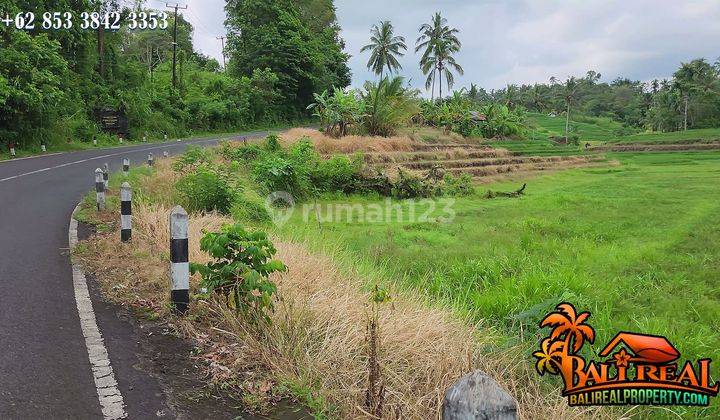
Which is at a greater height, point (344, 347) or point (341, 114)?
point (341, 114)

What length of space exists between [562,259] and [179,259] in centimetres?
568

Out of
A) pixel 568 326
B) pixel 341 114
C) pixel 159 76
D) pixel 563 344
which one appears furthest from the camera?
pixel 159 76

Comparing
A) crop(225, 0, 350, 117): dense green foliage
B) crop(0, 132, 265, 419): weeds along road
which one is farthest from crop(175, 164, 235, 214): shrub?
crop(225, 0, 350, 117): dense green foliage

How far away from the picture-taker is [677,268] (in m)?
7.22

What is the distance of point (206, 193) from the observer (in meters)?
8.84

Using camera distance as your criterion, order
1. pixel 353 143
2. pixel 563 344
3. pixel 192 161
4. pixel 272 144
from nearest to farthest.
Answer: pixel 563 344, pixel 192 161, pixel 272 144, pixel 353 143

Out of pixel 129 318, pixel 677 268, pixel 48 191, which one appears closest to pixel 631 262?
pixel 677 268

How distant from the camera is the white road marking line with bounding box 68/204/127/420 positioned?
119 inches

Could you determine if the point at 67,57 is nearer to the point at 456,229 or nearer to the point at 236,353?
the point at 456,229

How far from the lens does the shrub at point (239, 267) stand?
13.1ft

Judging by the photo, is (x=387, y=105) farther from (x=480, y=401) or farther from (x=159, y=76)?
(x=159, y=76)

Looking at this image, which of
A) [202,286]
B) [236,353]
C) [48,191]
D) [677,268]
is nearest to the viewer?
[236,353]

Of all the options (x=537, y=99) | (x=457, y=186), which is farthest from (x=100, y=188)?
(x=537, y=99)

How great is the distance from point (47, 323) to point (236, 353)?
1775 millimetres
